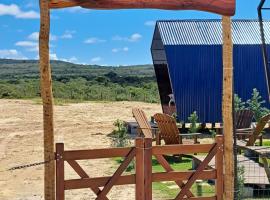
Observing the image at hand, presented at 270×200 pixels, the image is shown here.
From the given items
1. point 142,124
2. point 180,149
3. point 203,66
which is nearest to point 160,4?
point 180,149

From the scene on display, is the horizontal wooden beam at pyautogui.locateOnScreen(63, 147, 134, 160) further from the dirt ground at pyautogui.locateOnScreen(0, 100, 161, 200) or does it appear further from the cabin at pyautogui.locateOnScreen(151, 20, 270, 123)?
the cabin at pyautogui.locateOnScreen(151, 20, 270, 123)

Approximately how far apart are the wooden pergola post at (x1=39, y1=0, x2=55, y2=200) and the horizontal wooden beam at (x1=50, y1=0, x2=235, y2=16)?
12.7 inches

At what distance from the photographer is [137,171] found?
550 cm

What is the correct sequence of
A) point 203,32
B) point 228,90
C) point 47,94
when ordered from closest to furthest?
1. point 47,94
2. point 228,90
3. point 203,32

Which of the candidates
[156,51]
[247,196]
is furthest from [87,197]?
[156,51]

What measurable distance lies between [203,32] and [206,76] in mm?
1477

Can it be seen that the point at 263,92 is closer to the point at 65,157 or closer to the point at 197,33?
the point at 197,33

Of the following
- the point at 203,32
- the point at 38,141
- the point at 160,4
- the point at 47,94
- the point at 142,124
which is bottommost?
the point at 38,141

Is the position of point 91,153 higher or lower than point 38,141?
higher

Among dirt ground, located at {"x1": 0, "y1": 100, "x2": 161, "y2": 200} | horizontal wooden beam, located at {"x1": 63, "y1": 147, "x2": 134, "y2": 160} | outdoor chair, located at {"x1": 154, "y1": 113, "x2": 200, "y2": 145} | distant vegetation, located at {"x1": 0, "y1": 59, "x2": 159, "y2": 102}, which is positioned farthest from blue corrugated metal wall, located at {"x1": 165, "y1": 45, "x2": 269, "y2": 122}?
distant vegetation, located at {"x1": 0, "y1": 59, "x2": 159, "y2": 102}

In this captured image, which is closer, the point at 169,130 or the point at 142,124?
the point at 169,130

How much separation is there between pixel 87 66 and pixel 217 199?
116161 millimetres

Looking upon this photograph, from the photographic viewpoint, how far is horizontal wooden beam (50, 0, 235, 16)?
5.20 meters

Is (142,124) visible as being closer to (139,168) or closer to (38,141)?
(38,141)
